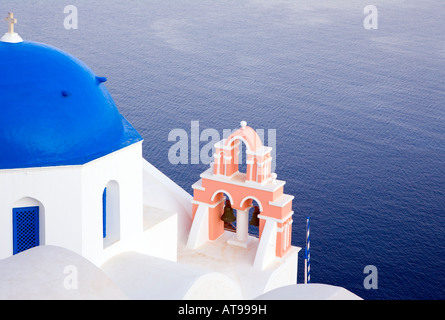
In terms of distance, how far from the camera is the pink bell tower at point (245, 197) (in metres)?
15.9

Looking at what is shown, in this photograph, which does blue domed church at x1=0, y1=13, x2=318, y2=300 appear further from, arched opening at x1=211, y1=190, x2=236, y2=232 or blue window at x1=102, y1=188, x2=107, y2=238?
arched opening at x1=211, y1=190, x2=236, y2=232

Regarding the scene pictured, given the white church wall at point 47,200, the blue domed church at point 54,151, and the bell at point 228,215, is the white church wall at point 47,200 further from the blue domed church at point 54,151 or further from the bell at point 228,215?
the bell at point 228,215

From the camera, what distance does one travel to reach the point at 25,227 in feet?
38.7

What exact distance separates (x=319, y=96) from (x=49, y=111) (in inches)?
1058

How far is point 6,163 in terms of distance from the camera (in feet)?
37.2

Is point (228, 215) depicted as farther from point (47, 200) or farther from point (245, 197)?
point (47, 200)

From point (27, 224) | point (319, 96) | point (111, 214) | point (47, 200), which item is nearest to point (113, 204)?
point (111, 214)

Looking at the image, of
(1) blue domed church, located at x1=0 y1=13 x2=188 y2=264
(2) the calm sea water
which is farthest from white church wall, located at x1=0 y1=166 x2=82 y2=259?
(2) the calm sea water

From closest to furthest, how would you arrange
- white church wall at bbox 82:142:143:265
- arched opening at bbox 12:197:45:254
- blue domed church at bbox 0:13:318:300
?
1. blue domed church at bbox 0:13:318:300
2. arched opening at bbox 12:197:45:254
3. white church wall at bbox 82:142:143:265

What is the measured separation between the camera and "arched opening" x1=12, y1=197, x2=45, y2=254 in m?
11.7

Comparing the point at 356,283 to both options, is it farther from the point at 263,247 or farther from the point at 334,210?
the point at 263,247

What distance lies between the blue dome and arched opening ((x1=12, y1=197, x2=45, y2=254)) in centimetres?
70

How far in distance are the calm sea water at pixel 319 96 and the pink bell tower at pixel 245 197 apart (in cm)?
616
